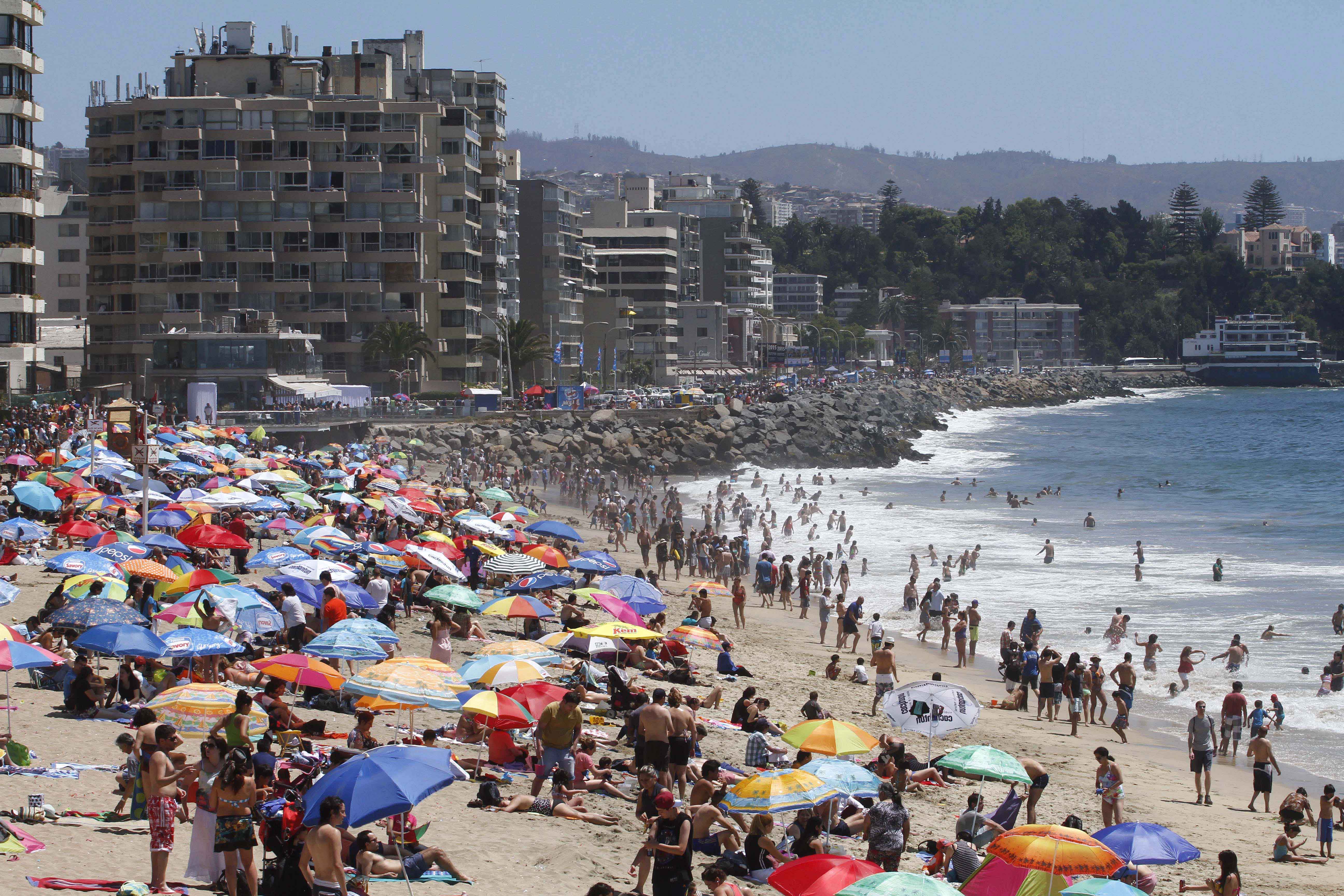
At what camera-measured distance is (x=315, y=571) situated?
54.7 feet

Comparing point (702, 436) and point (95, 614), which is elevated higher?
point (95, 614)

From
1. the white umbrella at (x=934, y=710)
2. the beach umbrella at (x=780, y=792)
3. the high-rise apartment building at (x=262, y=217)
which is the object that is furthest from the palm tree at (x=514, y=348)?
the beach umbrella at (x=780, y=792)

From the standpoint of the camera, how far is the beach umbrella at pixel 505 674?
1269cm

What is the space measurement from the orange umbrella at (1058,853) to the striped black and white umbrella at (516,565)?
38.6 feet

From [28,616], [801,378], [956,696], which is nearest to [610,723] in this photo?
[956,696]

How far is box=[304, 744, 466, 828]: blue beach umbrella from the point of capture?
8.19 m

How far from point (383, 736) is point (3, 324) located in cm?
3457

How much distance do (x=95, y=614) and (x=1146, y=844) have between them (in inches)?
355

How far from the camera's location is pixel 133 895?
7730 millimetres

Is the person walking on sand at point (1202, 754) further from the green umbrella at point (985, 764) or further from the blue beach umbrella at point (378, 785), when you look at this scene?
the blue beach umbrella at point (378, 785)

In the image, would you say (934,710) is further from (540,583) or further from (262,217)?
(262,217)

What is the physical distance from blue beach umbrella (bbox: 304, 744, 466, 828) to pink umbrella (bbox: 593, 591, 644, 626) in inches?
328

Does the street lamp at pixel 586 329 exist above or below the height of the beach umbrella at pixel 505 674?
above

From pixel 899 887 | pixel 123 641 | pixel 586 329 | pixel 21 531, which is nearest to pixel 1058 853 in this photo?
pixel 899 887
